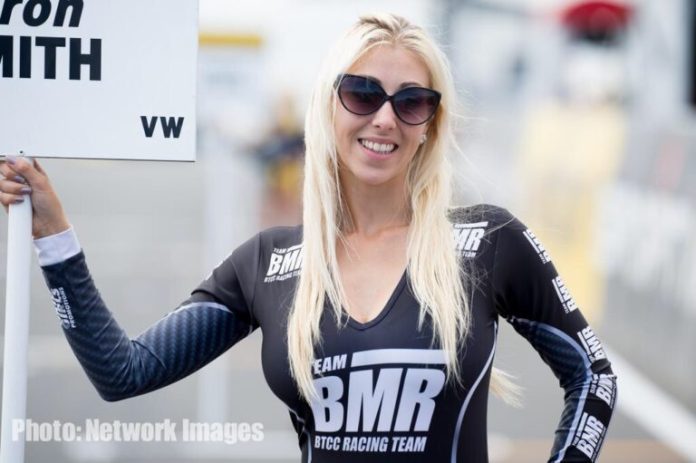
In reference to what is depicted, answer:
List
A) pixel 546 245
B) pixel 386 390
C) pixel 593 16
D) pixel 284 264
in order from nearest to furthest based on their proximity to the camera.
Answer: pixel 386 390
pixel 284 264
pixel 546 245
pixel 593 16

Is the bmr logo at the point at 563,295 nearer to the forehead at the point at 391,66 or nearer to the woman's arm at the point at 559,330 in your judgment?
the woman's arm at the point at 559,330

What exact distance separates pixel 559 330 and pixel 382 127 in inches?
23.8

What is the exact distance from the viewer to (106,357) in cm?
291

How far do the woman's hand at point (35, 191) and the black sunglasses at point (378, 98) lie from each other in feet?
2.26

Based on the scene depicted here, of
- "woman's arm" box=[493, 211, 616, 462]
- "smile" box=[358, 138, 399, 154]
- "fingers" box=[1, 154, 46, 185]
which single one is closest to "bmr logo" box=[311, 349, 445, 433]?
"woman's arm" box=[493, 211, 616, 462]

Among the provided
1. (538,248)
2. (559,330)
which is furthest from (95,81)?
(559,330)

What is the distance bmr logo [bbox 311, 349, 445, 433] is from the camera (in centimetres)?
279

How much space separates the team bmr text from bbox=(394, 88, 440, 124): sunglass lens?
2.24 ft

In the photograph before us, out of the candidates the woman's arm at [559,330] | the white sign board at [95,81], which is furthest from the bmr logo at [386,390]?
the white sign board at [95,81]

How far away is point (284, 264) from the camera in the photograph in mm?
3025

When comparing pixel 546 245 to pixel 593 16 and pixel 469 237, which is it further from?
pixel 593 16

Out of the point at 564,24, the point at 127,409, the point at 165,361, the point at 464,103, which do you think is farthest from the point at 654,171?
the point at 564,24

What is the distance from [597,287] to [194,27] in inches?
341

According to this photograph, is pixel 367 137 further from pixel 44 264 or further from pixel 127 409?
pixel 127 409
